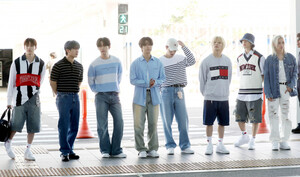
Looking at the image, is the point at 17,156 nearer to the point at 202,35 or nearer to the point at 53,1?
the point at 53,1

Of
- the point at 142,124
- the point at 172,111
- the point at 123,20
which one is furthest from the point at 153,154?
Answer: the point at 123,20

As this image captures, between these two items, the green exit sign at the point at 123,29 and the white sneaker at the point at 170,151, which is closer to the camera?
the white sneaker at the point at 170,151

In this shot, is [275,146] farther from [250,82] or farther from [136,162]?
[136,162]

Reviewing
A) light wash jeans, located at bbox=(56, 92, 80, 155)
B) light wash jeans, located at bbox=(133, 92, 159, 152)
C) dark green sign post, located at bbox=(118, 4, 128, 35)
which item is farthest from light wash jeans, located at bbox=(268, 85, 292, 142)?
dark green sign post, located at bbox=(118, 4, 128, 35)

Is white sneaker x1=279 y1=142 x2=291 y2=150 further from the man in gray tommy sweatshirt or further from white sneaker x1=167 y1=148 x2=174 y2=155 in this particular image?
white sneaker x1=167 y1=148 x2=174 y2=155

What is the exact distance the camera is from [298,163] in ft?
26.0

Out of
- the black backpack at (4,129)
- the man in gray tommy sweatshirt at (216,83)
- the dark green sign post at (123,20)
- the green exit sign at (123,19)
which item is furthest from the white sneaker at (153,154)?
the green exit sign at (123,19)

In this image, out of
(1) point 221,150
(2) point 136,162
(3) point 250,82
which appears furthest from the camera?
(3) point 250,82

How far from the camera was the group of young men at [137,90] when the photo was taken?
8188 millimetres

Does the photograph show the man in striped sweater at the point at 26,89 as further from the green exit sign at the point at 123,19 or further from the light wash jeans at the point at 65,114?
the green exit sign at the point at 123,19

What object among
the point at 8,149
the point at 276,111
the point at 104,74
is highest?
the point at 104,74

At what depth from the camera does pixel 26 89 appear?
26.7 ft

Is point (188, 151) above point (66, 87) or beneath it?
beneath

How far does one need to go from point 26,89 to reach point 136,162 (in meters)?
1.94
